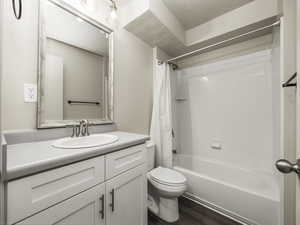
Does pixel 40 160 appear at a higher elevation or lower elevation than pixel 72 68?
lower

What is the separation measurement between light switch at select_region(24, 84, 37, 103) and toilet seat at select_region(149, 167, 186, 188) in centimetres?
126

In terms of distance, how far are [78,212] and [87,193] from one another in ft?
0.31

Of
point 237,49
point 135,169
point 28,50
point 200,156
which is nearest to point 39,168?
point 135,169

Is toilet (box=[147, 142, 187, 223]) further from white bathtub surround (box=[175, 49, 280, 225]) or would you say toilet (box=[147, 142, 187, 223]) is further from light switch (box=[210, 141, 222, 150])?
light switch (box=[210, 141, 222, 150])

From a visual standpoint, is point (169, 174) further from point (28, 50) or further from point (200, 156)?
point (28, 50)

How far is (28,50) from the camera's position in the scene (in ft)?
3.13

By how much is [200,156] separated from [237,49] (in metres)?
1.73

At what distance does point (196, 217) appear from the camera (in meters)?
1.40

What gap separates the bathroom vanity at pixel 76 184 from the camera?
53cm

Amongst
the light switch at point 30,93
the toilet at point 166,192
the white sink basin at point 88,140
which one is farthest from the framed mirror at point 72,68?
the toilet at point 166,192

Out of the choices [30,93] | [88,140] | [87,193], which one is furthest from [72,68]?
[87,193]

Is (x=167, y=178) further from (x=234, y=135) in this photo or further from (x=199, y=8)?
(x=199, y=8)

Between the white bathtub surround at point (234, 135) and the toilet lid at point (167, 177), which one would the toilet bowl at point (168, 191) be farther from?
the white bathtub surround at point (234, 135)

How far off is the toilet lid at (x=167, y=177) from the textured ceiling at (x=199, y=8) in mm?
1960
